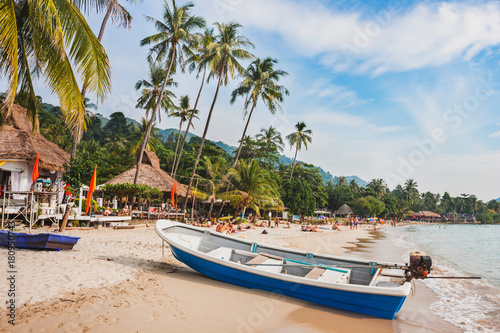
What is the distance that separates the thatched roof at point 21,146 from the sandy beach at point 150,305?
265 inches

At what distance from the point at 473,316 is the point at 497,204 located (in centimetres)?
13506

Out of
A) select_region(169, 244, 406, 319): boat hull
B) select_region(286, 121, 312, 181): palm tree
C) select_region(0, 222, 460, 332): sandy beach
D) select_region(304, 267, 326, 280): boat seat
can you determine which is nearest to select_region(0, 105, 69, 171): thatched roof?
select_region(0, 222, 460, 332): sandy beach

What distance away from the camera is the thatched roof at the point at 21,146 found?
12.3 meters

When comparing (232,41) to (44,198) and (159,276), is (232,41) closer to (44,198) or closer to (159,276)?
(44,198)

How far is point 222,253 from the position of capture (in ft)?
25.2

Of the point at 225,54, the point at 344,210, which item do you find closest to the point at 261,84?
the point at 225,54

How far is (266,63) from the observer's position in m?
26.0

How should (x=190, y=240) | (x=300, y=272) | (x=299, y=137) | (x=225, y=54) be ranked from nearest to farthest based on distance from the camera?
(x=300, y=272), (x=190, y=240), (x=225, y=54), (x=299, y=137)

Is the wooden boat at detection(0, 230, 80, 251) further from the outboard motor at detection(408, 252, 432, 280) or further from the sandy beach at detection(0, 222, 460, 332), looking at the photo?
the outboard motor at detection(408, 252, 432, 280)

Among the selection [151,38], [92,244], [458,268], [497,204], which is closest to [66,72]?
[92,244]

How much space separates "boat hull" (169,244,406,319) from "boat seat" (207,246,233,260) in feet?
2.31

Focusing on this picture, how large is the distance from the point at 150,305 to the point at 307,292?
2840 mm

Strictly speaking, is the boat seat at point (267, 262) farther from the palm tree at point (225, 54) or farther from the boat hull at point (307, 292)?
the palm tree at point (225, 54)

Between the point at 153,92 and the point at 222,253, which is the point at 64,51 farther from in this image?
the point at 153,92
